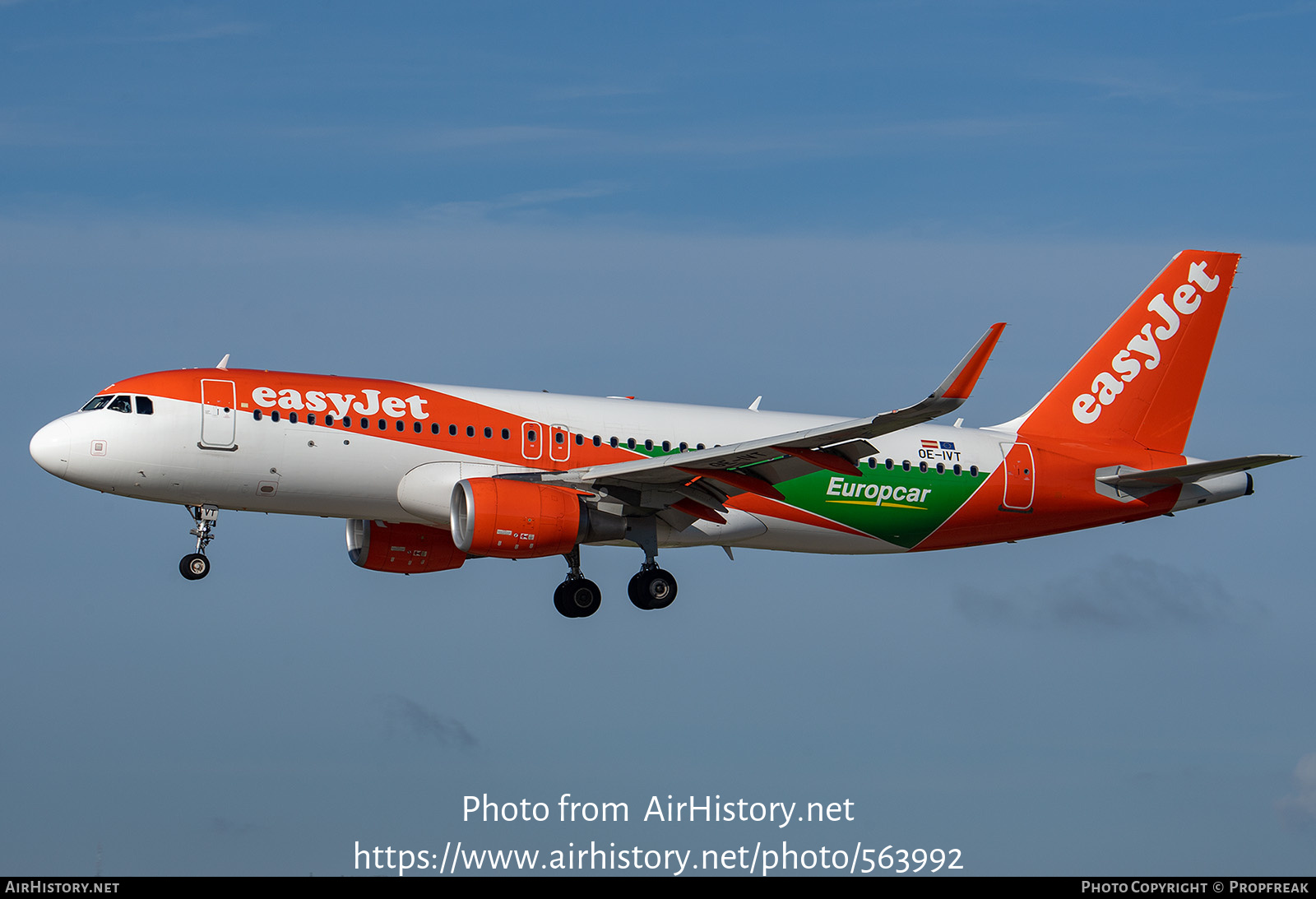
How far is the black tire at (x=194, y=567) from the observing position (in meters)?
38.1

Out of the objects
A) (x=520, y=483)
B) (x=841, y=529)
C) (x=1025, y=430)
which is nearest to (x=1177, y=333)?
(x=1025, y=430)

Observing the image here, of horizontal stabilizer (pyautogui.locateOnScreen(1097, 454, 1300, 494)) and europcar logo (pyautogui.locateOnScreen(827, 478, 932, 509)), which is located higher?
horizontal stabilizer (pyautogui.locateOnScreen(1097, 454, 1300, 494))

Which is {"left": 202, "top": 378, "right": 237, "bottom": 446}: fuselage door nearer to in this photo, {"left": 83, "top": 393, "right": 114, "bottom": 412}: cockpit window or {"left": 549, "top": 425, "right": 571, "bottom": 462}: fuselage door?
{"left": 83, "top": 393, "right": 114, "bottom": 412}: cockpit window

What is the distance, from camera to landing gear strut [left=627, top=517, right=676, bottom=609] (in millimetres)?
39750

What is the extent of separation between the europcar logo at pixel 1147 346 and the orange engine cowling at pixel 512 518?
15.2 m

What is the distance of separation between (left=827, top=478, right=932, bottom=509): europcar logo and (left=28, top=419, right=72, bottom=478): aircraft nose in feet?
56.7

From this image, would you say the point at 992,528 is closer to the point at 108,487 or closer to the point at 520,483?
the point at 520,483

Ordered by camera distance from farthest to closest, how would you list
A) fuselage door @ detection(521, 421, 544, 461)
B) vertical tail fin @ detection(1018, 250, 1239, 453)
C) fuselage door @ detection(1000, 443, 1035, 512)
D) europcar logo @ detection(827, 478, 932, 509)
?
vertical tail fin @ detection(1018, 250, 1239, 453) → fuselage door @ detection(1000, 443, 1035, 512) → europcar logo @ detection(827, 478, 932, 509) → fuselage door @ detection(521, 421, 544, 461)

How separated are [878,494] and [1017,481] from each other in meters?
3.87

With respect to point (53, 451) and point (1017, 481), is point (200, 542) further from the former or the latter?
point (1017, 481)

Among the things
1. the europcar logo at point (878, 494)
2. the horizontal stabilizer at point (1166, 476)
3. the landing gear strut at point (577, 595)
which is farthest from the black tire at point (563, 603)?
the horizontal stabilizer at point (1166, 476)

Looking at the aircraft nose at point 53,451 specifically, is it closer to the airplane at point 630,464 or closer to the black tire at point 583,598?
the airplane at point 630,464

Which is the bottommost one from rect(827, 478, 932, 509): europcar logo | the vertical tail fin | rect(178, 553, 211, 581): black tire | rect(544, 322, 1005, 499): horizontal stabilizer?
rect(178, 553, 211, 581): black tire

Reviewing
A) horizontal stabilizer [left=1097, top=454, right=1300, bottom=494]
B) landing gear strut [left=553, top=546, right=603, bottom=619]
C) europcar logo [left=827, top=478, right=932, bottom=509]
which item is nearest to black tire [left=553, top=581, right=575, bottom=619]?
landing gear strut [left=553, top=546, right=603, bottom=619]
